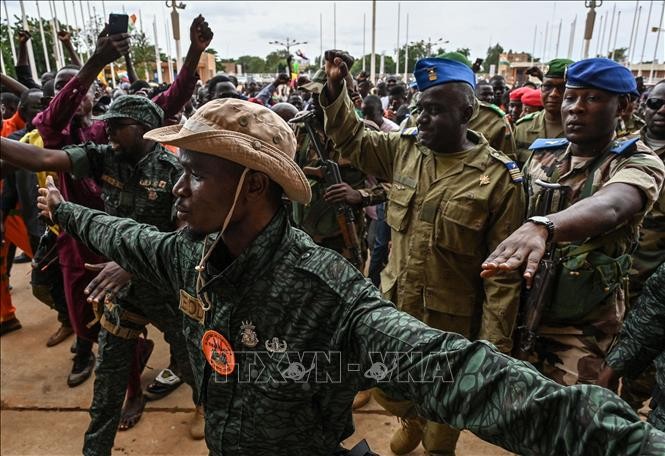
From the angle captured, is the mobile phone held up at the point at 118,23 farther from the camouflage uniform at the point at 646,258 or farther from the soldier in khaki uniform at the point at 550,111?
the camouflage uniform at the point at 646,258

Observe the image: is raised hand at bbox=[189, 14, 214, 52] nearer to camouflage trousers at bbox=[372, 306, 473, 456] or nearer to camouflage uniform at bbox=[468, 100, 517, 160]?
camouflage uniform at bbox=[468, 100, 517, 160]

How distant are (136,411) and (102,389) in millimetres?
1011

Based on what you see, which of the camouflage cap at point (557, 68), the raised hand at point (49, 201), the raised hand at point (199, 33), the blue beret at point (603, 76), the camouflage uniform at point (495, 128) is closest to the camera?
the raised hand at point (49, 201)

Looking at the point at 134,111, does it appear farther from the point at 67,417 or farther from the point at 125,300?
the point at 67,417

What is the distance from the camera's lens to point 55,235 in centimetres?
334

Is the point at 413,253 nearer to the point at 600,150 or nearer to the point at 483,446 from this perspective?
the point at 600,150

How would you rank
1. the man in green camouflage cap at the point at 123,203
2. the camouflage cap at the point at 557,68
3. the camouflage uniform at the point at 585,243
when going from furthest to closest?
the camouflage cap at the point at 557,68 < the man in green camouflage cap at the point at 123,203 < the camouflage uniform at the point at 585,243

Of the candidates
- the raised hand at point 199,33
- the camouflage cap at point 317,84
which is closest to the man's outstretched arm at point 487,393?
the camouflage cap at point 317,84

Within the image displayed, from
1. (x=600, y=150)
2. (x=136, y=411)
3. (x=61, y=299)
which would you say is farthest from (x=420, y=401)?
(x=61, y=299)

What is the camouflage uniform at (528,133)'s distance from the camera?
4266mm

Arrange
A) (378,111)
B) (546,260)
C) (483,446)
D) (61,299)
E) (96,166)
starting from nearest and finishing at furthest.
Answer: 1. (546,260)
2. (96,166)
3. (483,446)
4. (61,299)
5. (378,111)

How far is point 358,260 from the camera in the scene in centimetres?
381

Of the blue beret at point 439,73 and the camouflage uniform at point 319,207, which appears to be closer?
the blue beret at point 439,73

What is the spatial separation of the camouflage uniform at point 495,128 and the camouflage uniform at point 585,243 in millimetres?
1209
